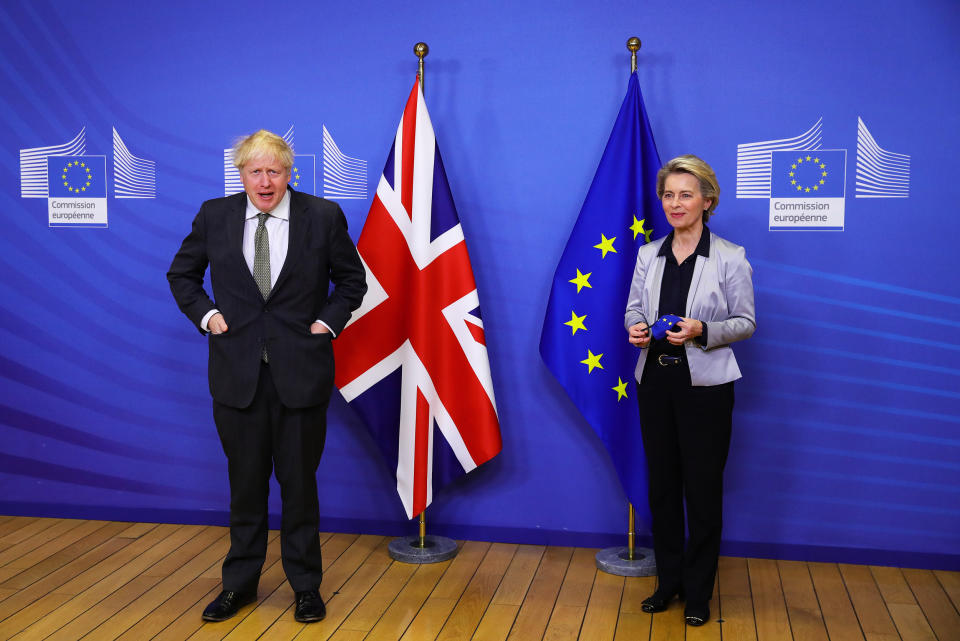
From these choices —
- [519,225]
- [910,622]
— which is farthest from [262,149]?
[910,622]

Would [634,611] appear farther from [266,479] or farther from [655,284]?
[266,479]

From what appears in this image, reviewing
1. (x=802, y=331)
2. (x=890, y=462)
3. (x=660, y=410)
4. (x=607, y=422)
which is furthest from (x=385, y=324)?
(x=890, y=462)

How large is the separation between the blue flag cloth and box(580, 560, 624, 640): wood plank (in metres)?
0.31

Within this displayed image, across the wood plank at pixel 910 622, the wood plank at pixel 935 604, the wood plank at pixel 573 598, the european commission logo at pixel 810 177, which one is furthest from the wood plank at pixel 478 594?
the european commission logo at pixel 810 177

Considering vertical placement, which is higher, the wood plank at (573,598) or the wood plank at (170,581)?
the wood plank at (573,598)

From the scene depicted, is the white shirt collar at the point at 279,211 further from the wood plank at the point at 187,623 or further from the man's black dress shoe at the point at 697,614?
the man's black dress shoe at the point at 697,614

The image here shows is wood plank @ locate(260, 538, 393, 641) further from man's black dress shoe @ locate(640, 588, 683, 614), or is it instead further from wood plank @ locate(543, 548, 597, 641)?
man's black dress shoe @ locate(640, 588, 683, 614)

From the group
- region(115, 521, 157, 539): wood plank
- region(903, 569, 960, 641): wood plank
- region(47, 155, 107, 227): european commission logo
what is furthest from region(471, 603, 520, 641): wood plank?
region(47, 155, 107, 227): european commission logo

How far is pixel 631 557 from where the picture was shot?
3285 millimetres

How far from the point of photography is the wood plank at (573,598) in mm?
2707

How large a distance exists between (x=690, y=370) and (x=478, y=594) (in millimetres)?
1065

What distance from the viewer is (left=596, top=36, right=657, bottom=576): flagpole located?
10.5 feet

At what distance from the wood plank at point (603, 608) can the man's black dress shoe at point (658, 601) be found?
0.09 meters

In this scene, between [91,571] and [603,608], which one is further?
[91,571]
